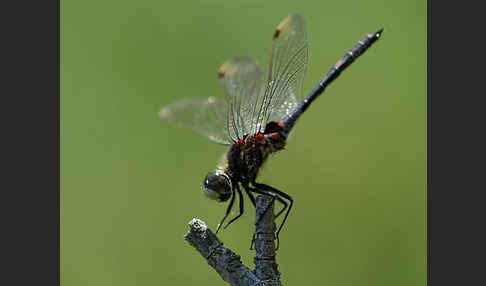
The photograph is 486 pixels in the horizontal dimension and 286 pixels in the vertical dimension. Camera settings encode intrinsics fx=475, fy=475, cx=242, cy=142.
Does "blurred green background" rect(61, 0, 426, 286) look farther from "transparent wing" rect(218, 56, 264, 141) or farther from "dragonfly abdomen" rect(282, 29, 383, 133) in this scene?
"dragonfly abdomen" rect(282, 29, 383, 133)

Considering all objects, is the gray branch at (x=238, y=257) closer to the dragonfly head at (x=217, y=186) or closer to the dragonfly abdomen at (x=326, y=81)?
the dragonfly head at (x=217, y=186)

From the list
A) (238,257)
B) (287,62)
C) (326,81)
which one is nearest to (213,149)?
(326,81)

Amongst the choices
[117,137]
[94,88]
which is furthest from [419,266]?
[94,88]

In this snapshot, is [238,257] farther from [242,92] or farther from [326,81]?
[326,81]

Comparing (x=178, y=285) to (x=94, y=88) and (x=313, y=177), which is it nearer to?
(x=313, y=177)

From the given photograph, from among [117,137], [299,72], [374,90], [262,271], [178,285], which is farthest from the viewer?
[374,90]
